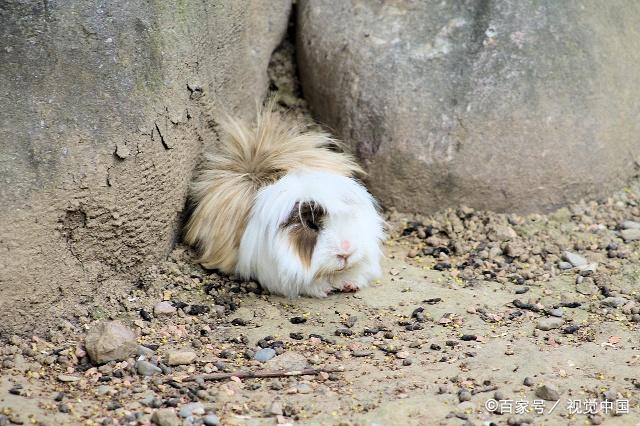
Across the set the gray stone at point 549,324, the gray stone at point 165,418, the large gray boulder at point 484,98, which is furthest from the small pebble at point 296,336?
the large gray boulder at point 484,98

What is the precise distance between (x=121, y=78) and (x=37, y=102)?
0.36m

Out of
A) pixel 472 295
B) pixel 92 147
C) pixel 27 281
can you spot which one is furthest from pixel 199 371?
pixel 472 295

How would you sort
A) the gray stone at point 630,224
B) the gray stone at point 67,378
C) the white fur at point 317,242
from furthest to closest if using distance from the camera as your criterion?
1. the gray stone at point 630,224
2. the white fur at point 317,242
3. the gray stone at point 67,378

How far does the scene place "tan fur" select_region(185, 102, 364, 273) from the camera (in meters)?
4.28

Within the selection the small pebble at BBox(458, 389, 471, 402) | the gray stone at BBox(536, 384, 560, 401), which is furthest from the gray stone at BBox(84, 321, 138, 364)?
the gray stone at BBox(536, 384, 560, 401)

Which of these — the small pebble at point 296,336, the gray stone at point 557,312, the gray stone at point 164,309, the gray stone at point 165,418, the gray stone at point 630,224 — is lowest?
the gray stone at point 165,418

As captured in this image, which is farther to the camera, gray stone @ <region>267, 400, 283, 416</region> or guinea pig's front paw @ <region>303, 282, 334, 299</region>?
guinea pig's front paw @ <region>303, 282, 334, 299</region>

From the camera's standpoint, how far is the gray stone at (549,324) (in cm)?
387

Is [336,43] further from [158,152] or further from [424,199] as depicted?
[158,152]

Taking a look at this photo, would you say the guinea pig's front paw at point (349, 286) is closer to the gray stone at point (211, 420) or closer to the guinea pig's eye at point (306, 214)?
the guinea pig's eye at point (306, 214)

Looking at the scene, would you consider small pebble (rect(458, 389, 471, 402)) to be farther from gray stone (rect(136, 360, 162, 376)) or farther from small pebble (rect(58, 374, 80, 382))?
small pebble (rect(58, 374, 80, 382))

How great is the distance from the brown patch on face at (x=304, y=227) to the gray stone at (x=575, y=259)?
1221mm

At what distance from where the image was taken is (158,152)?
3957 mm

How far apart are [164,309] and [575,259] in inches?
76.5
